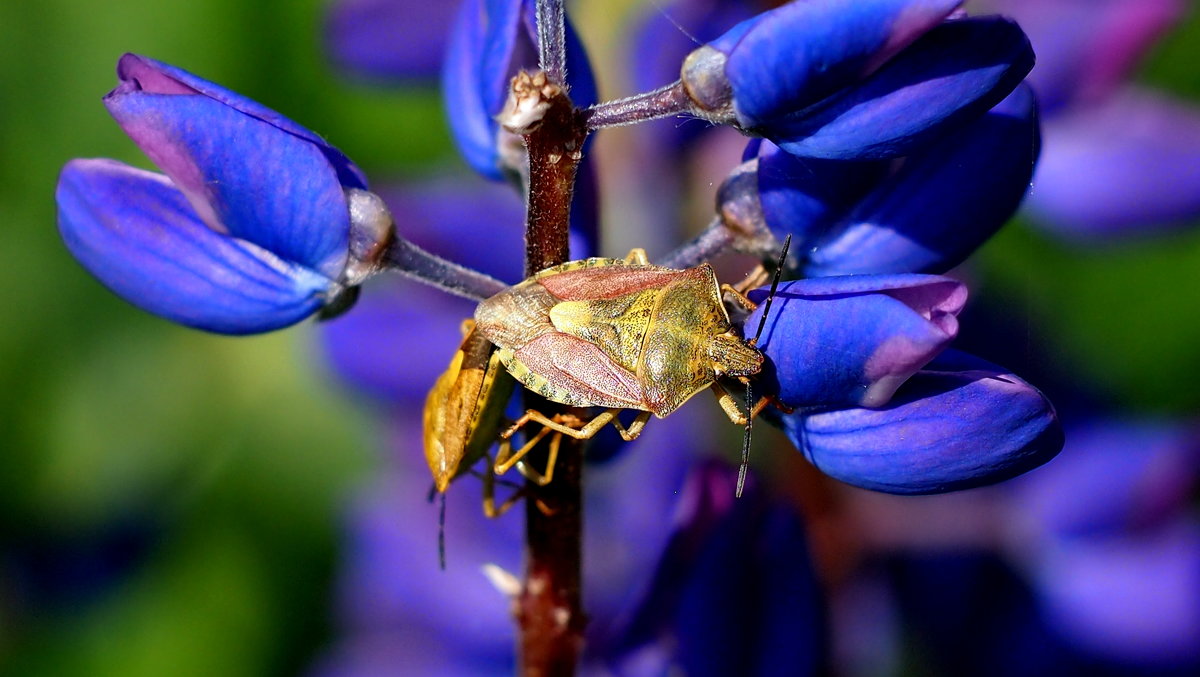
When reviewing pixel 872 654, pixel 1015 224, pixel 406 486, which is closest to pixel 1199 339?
pixel 1015 224

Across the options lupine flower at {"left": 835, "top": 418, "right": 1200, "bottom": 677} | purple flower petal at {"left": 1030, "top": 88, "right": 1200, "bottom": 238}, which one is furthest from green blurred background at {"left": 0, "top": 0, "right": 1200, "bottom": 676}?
lupine flower at {"left": 835, "top": 418, "right": 1200, "bottom": 677}

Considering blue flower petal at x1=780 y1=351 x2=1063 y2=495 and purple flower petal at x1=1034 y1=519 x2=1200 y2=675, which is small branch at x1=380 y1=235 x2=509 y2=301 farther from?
purple flower petal at x1=1034 y1=519 x2=1200 y2=675

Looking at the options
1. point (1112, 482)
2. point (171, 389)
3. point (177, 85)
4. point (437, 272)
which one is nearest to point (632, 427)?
point (437, 272)

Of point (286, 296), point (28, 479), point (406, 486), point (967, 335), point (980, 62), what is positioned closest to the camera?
point (980, 62)

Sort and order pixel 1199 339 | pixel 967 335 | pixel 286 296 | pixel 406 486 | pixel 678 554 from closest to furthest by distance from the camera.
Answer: pixel 286 296 → pixel 678 554 → pixel 967 335 → pixel 406 486 → pixel 1199 339

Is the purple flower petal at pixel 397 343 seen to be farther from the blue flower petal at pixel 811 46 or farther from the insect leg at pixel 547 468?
the blue flower petal at pixel 811 46

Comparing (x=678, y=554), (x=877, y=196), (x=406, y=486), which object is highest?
(x=877, y=196)

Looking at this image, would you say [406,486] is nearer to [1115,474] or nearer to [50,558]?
[50,558]
